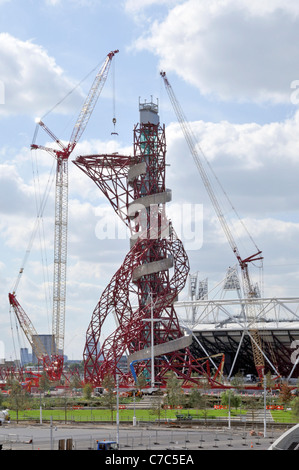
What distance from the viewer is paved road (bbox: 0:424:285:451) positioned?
51.9 metres

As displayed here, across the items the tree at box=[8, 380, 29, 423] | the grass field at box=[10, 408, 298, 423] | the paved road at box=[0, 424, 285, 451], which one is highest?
the tree at box=[8, 380, 29, 423]

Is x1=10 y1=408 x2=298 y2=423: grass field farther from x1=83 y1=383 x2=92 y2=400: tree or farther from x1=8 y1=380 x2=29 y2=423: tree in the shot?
x1=83 y1=383 x2=92 y2=400: tree

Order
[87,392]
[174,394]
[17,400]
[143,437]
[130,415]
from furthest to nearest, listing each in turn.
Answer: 1. [87,392]
2. [174,394]
3. [17,400]
4. [130,415]
5. [143,437]

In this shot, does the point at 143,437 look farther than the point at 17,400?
No

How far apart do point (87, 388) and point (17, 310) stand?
6610cm

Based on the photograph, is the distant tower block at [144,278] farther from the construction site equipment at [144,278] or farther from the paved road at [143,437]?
the paved road at [143,437]

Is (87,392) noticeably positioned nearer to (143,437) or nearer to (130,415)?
(130,415)

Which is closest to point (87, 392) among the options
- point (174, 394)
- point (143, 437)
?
point (174, 394)

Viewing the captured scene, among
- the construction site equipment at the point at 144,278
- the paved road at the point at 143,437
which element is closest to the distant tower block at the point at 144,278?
the construction site equipment at the point at 144,278

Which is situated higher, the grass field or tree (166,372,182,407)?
tree (166,372,182,407)

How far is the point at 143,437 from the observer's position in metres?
58.9

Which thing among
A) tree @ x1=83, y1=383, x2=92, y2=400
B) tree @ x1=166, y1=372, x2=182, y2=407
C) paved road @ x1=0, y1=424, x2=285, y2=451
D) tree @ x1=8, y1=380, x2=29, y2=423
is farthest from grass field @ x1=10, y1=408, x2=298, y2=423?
tree @ x1=83, y1=383, x2=92, y2=400
